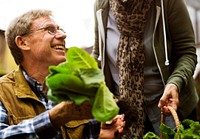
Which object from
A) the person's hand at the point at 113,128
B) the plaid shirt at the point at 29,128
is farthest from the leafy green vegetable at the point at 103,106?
the person's hand at the point at 113,128

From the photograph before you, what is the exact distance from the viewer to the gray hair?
1348 millimetres

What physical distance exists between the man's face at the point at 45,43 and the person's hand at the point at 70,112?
43 centimetres

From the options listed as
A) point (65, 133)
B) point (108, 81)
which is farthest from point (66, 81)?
point (108, 81)

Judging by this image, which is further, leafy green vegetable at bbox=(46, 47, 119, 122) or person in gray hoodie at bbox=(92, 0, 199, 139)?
person in gray hoodie at bbox=(92, 0, 199, 139)

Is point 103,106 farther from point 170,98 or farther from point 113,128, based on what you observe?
point 170,98

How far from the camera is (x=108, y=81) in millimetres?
1544

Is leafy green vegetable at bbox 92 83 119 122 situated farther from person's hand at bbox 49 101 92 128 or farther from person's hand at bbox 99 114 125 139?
person's hand at bbox 99 114 125 139

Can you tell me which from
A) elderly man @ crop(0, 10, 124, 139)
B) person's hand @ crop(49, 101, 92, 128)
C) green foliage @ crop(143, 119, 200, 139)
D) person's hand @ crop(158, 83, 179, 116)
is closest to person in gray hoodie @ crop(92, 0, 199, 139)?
person's hand @ crop(158, 83, 179, 116)

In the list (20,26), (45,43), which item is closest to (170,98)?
(45,43)

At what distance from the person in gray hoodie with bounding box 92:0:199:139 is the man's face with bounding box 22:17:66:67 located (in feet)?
0.91

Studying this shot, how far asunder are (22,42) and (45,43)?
0.10 metres

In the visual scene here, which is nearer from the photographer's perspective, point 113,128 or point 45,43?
point 113,128

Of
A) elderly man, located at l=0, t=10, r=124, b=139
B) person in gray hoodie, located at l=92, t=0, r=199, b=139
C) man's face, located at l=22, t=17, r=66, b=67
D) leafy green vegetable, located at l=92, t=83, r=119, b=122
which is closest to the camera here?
leafy green vegetable, located at l=92, t=83, r=119, b=122

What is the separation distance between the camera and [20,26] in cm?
135
